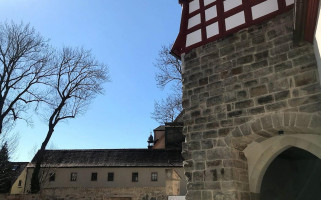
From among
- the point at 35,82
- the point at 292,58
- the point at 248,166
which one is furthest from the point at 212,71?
the point at 35,82

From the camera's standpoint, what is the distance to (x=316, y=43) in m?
4.00

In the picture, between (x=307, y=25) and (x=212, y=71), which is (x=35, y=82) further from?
(x=307, y=25)

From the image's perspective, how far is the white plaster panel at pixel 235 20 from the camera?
17.2ft

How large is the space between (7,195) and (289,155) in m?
16.0

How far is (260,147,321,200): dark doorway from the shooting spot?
664 centimetres

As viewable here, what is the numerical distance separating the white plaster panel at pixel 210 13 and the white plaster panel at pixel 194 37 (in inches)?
11.9

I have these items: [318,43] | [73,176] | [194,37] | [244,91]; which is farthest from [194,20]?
[73,176]

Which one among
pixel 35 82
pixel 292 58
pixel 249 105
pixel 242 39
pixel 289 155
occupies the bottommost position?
pixel 289 155

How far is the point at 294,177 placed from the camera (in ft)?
23.6

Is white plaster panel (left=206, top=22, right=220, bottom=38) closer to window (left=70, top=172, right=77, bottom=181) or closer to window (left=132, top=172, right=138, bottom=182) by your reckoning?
window (left=132, top=172, right=138, bottom=182)

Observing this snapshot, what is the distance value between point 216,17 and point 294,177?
14.3 ft

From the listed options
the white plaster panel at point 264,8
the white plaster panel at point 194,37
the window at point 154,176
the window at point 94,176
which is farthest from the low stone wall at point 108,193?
the white plaster panel at point 264,8

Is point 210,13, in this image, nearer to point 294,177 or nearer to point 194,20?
point 194,20

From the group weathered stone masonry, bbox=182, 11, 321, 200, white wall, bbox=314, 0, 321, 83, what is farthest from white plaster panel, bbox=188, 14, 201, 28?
white wall, bbox=314, 0, 321, 83
